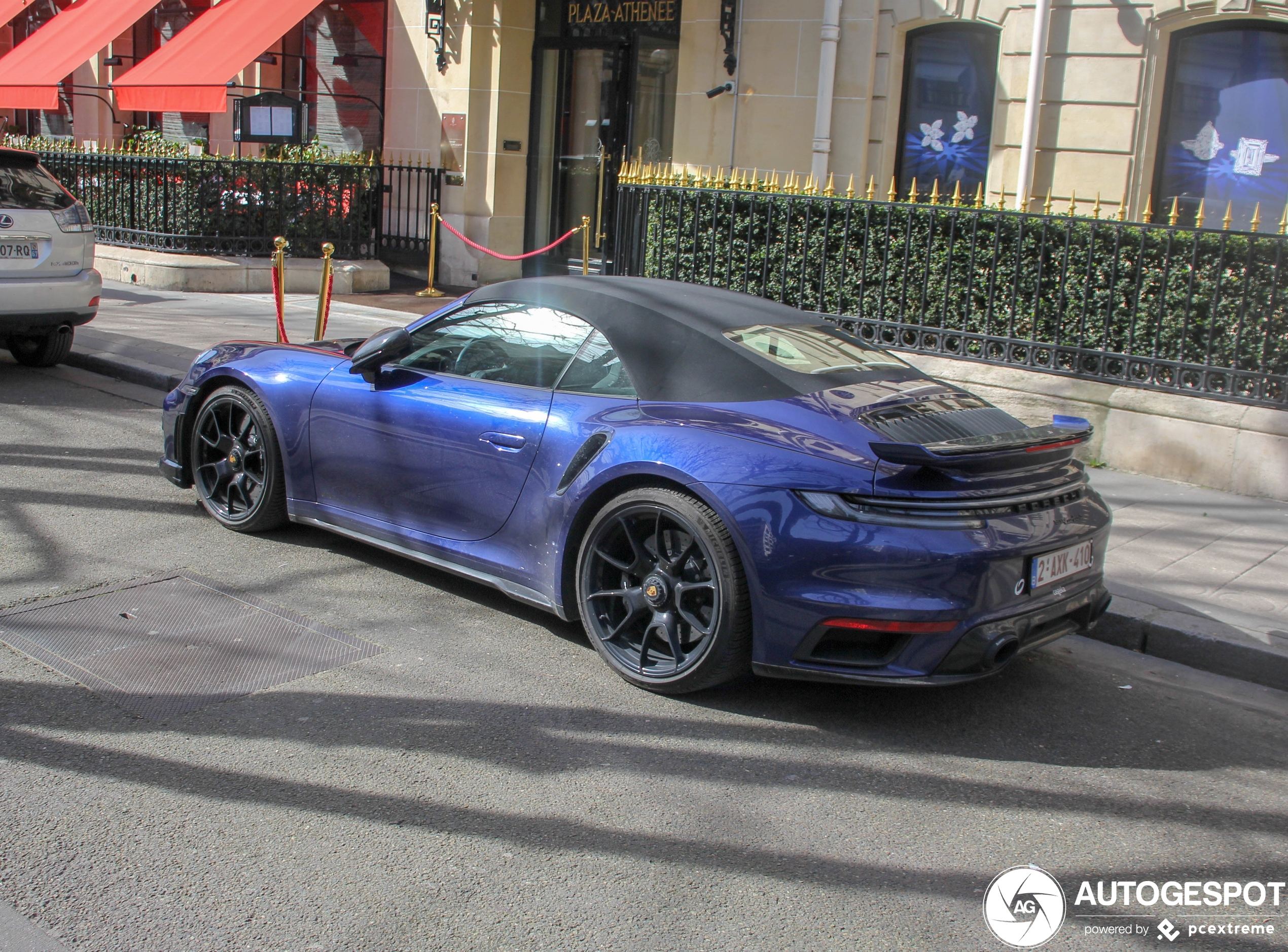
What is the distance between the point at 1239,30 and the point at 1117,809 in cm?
979

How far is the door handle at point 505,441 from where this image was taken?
185 inches

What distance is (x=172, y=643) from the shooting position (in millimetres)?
4535

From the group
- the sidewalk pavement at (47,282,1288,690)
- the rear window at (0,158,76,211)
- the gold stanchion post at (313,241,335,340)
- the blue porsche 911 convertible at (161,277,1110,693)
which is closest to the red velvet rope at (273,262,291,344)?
the gold stanchion post at (313,241,335,340)

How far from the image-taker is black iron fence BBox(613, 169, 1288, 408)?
749cm

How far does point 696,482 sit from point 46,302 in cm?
705

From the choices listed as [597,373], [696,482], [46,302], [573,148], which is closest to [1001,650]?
[696,482]

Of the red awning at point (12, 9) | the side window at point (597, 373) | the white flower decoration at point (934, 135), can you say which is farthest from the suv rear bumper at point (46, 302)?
the red awning at point (12, 9)

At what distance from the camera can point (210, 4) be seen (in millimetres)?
19953

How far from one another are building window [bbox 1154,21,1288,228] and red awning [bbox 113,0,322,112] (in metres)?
9.98

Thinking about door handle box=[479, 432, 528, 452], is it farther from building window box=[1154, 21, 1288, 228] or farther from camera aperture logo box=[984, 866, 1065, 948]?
building window box=[1154, 21, 1288, 228]

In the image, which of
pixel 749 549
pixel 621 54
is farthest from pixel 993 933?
pixel 621 54

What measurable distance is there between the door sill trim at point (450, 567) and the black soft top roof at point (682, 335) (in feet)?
2.92

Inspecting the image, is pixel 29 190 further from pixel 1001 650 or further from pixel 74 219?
pixel 1001 650

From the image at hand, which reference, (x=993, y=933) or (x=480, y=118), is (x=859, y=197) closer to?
(x=993, y=933)
